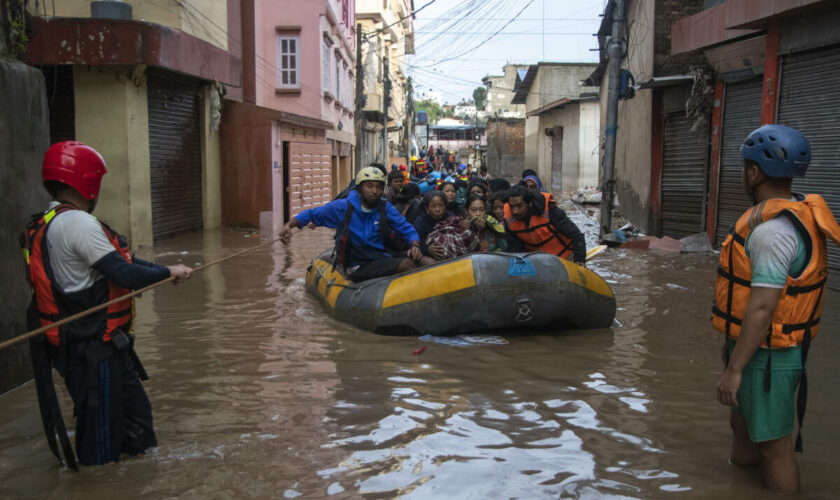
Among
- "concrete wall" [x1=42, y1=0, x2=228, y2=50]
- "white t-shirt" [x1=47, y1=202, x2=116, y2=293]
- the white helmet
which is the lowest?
"white t-shirt" [x1=47, y1=202, x2=116, y2=293]

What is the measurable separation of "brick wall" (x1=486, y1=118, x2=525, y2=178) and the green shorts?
48.4 m

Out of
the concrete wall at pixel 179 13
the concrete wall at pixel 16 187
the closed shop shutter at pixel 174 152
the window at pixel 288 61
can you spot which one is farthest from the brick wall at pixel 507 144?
the concrete wall at pixel 16 187

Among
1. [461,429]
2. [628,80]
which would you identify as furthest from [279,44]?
[461,429]

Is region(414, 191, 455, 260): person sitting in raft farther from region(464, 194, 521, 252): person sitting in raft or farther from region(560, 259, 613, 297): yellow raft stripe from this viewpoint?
region(560, 259, 613, 297): yellow raft stripe

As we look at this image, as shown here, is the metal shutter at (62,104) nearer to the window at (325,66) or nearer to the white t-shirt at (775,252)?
the window at (325,66)

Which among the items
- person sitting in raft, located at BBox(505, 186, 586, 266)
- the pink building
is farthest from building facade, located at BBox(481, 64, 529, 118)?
person sitting in raft, located at BBox(505, 186, 586, 266)

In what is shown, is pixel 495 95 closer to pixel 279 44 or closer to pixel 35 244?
pixel 279 44

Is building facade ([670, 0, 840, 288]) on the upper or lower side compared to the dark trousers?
upper

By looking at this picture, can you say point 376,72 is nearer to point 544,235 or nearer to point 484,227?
point 484,227

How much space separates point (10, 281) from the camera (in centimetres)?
507

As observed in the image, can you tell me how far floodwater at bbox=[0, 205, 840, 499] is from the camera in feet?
12.2

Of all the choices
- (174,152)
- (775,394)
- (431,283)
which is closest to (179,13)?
(174,152)

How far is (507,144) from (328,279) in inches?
1757

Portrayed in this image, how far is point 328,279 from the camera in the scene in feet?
26.5
